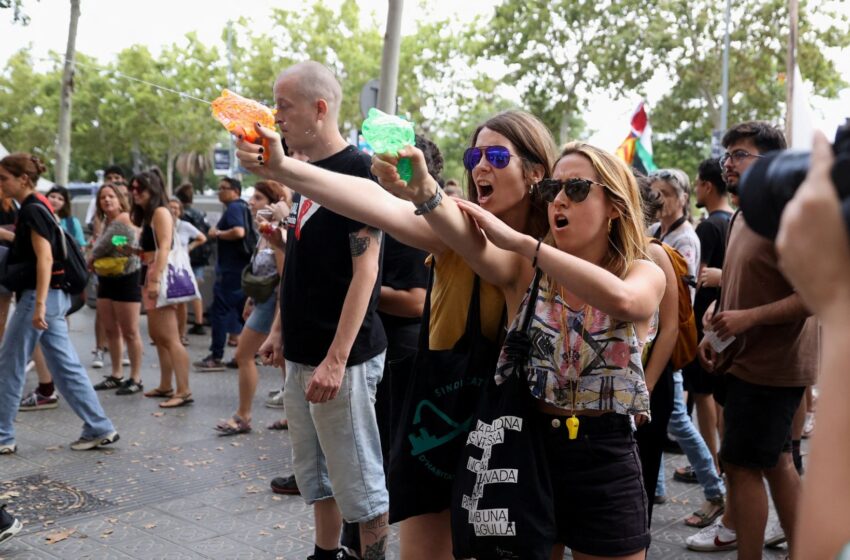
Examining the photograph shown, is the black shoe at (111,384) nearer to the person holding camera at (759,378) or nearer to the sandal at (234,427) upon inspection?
the sandal at (234,427)

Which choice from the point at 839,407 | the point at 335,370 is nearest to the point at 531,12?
the point at 335,370

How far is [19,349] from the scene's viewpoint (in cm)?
630

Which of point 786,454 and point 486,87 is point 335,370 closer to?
point 786,454

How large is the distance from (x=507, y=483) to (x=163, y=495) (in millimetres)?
3712

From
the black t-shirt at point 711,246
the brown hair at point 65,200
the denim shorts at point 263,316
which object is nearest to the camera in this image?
the black t-shirt at point 711,246

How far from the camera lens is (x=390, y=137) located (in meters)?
2.38

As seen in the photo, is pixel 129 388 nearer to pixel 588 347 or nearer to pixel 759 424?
pixel 759 424

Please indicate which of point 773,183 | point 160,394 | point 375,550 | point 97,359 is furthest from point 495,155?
point 97,359

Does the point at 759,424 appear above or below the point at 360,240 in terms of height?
below

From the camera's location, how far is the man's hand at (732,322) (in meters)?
3.91

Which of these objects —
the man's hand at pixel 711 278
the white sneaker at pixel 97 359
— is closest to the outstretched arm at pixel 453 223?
the man's hand at pixel 711 278

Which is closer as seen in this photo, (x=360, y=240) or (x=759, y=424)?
(x=360, y=240)

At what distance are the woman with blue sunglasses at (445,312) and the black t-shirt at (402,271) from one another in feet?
5.32

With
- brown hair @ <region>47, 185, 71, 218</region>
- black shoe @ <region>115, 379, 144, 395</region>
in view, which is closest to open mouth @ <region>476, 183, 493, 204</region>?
black shoe @ <region>115, 379, 144, 395</region>
